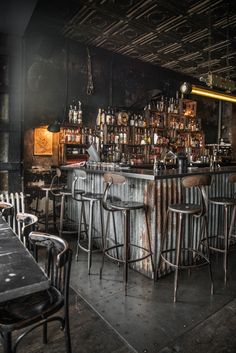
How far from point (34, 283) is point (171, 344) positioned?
1324mm

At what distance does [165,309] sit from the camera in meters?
2.45

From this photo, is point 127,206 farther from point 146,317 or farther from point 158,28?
point 158,28

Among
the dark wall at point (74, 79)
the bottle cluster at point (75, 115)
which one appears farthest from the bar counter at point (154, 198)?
the dark wall at point (74, 79)

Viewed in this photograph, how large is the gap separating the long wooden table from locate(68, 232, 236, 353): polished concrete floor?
43.3 inches

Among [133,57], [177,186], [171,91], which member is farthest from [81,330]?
[171,91]

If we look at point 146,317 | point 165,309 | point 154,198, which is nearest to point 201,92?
point 154,198

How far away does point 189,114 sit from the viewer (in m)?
7.26

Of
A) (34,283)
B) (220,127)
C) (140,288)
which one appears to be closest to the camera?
(34,283)

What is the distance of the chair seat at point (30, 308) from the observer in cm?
141

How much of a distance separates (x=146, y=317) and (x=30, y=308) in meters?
1.20

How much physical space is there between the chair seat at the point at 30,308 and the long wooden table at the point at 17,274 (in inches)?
10.8

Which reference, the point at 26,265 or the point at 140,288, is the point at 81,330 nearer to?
the point at 140,288

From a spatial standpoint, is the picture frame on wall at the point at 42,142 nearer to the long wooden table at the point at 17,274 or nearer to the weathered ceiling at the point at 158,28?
the weathered ceiling at the point at 158,28

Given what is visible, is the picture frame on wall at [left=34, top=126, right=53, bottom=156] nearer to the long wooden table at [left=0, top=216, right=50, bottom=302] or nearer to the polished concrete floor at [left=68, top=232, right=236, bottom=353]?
the polished concrete floor at [left=68, top=232, right=236, bottom=353]
